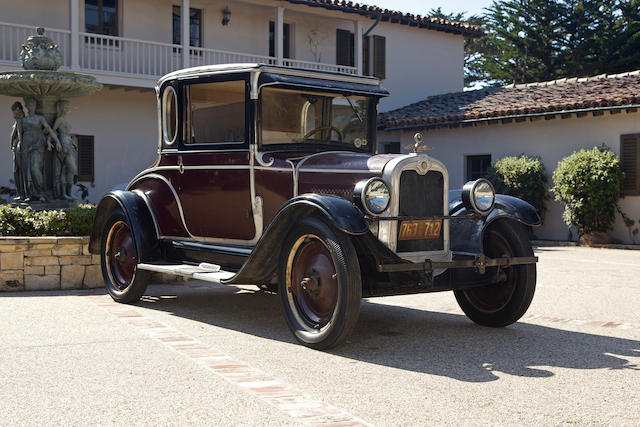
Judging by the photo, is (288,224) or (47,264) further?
(47,264)

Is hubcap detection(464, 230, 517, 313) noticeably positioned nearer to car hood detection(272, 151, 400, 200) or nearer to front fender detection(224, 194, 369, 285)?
car hood detection(272, 151, 400, 200)

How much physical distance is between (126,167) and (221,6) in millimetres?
5215

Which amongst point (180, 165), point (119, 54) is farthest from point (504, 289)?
point (119, 54)

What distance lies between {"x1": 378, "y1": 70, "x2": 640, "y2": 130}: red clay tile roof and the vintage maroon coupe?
400 inches

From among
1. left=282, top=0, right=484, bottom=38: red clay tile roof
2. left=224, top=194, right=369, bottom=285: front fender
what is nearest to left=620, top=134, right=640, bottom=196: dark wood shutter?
left=282, top=0, right=484, bottom=38: red clay tile roof

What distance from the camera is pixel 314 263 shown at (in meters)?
5.34

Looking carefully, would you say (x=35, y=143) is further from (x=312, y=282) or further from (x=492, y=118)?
(x=492, y=118)

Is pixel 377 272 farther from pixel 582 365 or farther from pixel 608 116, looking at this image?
pixel 608 116

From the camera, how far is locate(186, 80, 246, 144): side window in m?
6.35

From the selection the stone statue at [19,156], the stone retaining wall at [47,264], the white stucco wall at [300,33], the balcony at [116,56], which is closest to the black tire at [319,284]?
the stone retaining wall at [47,264]

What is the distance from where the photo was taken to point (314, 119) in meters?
6.51

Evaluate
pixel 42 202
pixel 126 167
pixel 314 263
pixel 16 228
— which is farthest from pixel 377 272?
pixel 126 167

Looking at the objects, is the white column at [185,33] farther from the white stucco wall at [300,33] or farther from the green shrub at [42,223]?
the green shrub at [42,223]

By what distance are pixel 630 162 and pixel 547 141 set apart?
2.20 meters
